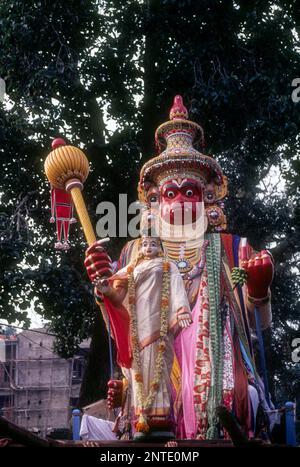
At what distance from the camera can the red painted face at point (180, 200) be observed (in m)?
6.79

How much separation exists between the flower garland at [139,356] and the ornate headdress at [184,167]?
3.94 ft

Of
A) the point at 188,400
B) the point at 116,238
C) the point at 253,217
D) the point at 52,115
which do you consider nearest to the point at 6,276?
the point at 116,238

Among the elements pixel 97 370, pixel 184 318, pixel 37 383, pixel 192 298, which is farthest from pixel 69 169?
pixel 37 383

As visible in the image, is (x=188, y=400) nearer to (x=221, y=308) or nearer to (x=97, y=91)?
(x=221, y=308)

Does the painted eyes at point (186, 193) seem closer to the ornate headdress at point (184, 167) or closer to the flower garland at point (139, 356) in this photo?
the ornate headdress at point (184, 167)

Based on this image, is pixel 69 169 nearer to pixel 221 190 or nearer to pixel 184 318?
pixel 221 190

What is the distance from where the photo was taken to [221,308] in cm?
634

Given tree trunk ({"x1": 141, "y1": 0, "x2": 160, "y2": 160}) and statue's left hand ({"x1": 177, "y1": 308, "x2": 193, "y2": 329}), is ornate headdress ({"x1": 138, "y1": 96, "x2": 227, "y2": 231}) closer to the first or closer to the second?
statue's left hand ({"x1": 177, "y1": 308, "x2": 193, "y2": 329})

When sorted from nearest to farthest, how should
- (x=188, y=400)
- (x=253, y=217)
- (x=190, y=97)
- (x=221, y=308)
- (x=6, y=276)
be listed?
(x=188, y=400) < (x=221, y=308) < (x=6, y=276) < (x=190, y=97) < (x=253, y=217)

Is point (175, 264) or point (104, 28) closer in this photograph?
point (175, 264)

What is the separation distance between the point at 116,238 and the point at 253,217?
387 cm

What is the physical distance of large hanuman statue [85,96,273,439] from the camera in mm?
5824

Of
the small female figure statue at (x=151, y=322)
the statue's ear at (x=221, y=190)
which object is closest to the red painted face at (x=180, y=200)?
the statue's ear at (x=221, y=190)

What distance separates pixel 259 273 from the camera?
20.1 ft
